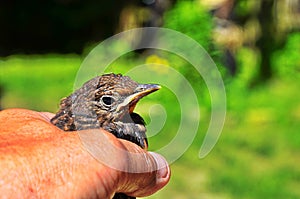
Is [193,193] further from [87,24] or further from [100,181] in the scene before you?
[87,24]

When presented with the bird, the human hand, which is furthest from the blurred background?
the human hand

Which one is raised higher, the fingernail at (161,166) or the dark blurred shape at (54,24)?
the fingernail at (161,166)

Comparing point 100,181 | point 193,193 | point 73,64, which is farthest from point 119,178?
point 73,64

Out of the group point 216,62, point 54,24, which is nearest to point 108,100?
point 216,62

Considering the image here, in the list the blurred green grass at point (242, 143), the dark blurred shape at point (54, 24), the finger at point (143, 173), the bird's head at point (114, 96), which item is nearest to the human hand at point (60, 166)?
the finger at point (143, 173)

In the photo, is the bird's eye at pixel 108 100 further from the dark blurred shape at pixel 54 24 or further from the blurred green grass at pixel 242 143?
the dark blurred shape at pixel 54 24

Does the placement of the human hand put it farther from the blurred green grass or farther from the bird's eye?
the blurred green grass

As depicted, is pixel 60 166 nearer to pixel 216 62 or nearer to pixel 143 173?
pixel 143 173
